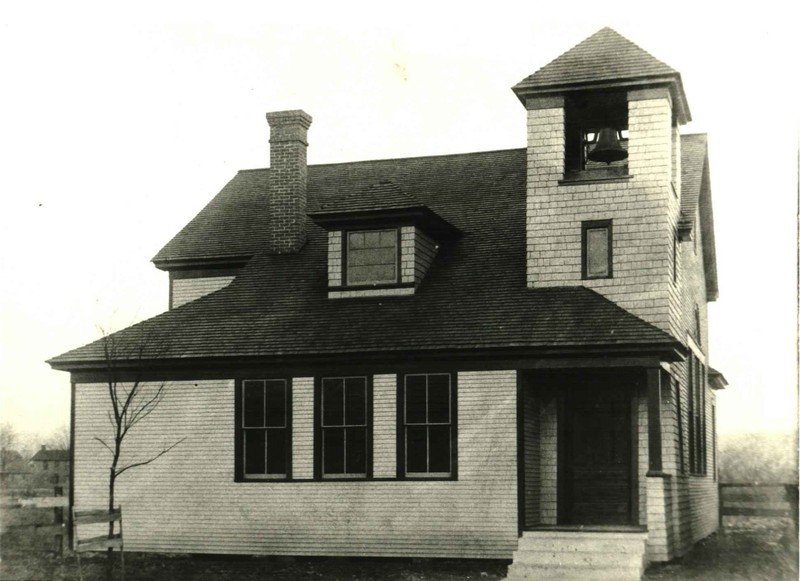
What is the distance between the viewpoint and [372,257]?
20109mm

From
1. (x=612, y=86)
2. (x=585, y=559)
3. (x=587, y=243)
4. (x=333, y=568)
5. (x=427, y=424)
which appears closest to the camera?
(x=585, y=559)

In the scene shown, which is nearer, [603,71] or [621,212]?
[621,212]

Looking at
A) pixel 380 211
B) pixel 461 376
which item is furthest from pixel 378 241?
pixel 461 376

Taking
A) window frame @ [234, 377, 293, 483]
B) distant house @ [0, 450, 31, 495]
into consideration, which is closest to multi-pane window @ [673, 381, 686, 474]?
window frame @ [234, 377, 293, 483]

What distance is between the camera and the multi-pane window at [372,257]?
65.5 feet

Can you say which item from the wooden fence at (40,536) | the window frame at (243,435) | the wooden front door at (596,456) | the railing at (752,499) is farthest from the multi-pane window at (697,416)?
the wooden fence at (40,536)

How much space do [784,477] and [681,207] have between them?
980cm

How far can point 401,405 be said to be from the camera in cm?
1845

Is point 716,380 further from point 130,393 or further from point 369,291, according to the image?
point 130,393

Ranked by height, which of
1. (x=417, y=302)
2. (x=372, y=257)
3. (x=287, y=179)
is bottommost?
(x=417, y=302)

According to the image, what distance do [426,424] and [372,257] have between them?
349 cm

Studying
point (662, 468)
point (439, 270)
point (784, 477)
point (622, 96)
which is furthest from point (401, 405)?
point (784, 477)

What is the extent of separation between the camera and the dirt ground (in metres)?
16.8

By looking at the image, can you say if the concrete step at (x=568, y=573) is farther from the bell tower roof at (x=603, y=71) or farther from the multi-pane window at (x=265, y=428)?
the bell tower roof at (x=603, y=71)
